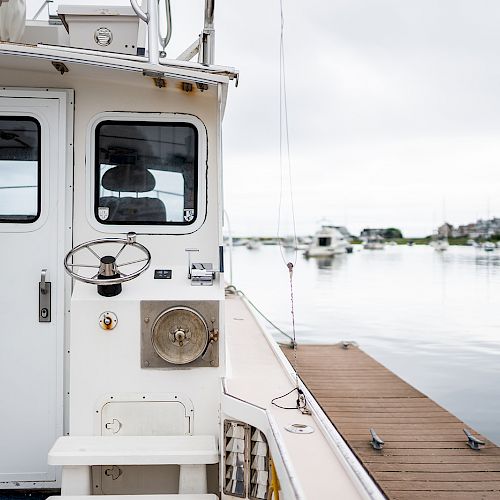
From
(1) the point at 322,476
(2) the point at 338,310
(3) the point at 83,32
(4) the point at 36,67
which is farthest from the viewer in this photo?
(2) the point at 338,310

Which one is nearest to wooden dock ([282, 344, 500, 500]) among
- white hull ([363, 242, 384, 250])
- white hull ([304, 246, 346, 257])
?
white hull ([304, 246, 346, 257])

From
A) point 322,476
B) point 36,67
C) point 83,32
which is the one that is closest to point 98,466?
point 322,476

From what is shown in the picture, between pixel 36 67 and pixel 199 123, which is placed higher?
pixel 36 67

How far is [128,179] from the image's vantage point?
298 centimetres

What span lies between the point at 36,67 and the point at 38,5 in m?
1.57

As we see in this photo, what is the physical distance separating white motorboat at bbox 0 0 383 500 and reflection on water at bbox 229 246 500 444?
4964 mm

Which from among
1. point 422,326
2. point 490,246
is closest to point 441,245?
point 490,246

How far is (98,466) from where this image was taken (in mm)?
2629

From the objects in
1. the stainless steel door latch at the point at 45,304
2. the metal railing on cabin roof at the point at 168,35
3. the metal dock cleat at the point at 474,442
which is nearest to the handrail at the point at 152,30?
the metal railing on cabin roof at the point at 168,35

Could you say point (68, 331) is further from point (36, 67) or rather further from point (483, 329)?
point (483, 329)

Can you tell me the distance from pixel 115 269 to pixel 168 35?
1.37 m

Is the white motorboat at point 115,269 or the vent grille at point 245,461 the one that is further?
the white motorboat at point 115,269

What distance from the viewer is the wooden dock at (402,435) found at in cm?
437

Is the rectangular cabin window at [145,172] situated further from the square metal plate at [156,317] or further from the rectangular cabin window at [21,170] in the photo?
the square metal plate at [156,317]
